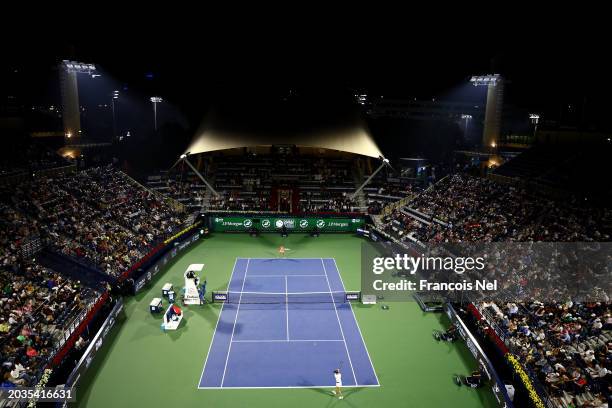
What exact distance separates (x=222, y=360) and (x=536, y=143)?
3230 centimetres

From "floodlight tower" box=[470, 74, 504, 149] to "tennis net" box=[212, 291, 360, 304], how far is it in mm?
25493

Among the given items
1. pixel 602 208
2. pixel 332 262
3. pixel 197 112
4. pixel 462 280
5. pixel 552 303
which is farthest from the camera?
pixel 197 112

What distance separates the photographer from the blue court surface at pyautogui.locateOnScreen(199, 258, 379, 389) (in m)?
14.4

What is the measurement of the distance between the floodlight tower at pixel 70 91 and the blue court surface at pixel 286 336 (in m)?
21.4

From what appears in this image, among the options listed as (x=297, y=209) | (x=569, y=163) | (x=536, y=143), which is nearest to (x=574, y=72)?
(x=536, y=143)

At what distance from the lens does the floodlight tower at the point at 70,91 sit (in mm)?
33719

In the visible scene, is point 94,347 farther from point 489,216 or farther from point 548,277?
point 489,216

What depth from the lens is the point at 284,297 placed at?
2103 centimetres

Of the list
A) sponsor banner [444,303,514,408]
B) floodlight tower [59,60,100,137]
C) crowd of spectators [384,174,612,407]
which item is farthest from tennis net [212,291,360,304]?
floodlight tower [59,60,100,137]

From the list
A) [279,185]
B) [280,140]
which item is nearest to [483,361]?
[280,140]

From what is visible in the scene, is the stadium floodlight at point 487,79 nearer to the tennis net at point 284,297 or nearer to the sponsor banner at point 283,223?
the sponsor banner at point 283,223

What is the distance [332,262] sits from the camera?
88.4 ft

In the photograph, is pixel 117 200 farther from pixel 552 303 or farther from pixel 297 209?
pixel 552 303

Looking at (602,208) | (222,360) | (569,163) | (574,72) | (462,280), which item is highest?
(574,72)
